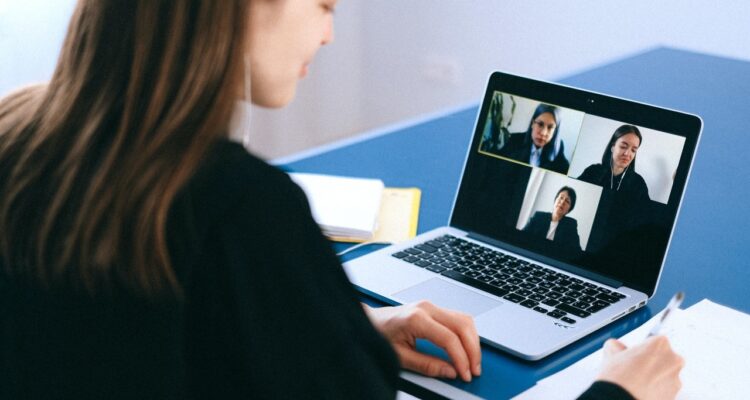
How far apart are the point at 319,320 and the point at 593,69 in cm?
155

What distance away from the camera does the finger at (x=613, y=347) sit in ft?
3.29

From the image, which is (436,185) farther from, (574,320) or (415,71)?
(415,71)

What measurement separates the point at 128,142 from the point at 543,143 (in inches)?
26.2

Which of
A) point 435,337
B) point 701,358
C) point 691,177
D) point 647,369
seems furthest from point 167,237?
point 691,177

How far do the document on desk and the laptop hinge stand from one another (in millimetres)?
87

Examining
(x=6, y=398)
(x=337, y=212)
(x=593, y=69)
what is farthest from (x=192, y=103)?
(x=593, y=69)

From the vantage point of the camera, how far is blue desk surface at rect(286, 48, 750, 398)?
3.60 feet

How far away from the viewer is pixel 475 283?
120 cm

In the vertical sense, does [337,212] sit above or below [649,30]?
below

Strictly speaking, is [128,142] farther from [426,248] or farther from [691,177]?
[691,177]

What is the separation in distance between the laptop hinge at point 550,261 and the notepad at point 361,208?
113 millimetres

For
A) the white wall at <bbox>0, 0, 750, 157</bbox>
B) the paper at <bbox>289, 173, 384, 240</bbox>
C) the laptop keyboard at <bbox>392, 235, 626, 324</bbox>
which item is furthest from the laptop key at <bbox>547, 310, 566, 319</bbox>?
the white wall at <bbox>0, 0, 750, 157</bbox>

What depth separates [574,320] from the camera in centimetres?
111

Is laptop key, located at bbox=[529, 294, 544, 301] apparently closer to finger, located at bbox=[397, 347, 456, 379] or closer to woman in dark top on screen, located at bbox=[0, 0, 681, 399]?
finger, located at bbox=[397, 347, 456, 379]
